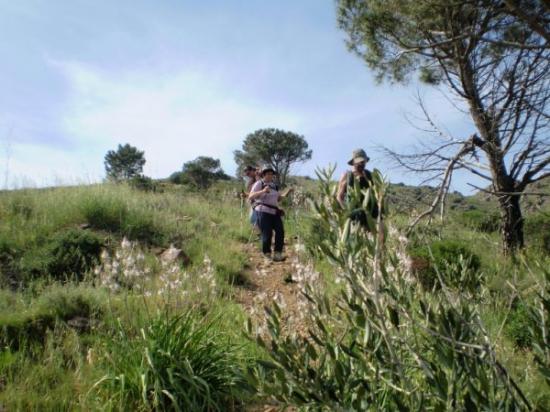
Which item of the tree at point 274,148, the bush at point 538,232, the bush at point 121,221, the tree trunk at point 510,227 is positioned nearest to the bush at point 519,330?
the tree trunk at point 510,227

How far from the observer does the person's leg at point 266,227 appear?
25.0ft

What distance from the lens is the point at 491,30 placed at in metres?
7.82

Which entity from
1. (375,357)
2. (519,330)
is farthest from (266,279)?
(375,357)

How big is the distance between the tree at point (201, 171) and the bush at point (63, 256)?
37.4m

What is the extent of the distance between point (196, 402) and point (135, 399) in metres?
0.44

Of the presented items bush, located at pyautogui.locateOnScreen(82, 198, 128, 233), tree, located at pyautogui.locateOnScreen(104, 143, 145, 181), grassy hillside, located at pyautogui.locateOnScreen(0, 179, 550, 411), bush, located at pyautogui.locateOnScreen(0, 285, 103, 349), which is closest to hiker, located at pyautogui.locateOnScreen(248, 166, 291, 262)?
grassy hillside, located at pyautogui.locateOnScreen(0, 179, 550, 411)

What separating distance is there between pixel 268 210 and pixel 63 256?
335cm

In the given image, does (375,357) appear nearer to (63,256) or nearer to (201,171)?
(63,256)

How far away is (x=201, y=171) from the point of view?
45250 mm

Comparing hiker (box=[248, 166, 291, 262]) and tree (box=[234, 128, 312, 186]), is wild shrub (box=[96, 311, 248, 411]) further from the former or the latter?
tree (box=[234, 128, 312, 186])

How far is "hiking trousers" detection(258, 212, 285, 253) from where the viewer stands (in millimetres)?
7637

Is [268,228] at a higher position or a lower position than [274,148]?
lower

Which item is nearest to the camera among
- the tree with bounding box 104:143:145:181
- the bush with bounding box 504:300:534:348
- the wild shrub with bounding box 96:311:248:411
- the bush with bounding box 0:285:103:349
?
the wild shrub with bounding box 96:311:248:411

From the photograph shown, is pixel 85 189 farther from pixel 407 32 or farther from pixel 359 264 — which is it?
pixel 359 264
